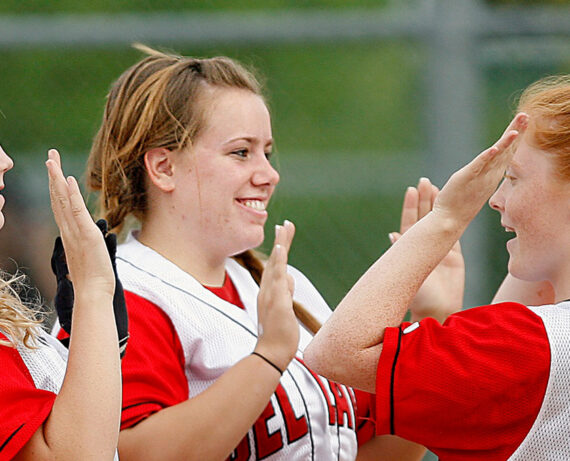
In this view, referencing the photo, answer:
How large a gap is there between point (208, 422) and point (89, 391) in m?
0.38

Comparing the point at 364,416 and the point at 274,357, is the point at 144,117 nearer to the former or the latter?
the point at 274,357

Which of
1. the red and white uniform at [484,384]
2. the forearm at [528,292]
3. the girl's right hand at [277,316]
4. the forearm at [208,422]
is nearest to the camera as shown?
the red and white uniform at [484,384]

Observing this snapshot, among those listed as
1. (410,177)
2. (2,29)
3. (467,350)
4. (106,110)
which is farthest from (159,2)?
(467,350)

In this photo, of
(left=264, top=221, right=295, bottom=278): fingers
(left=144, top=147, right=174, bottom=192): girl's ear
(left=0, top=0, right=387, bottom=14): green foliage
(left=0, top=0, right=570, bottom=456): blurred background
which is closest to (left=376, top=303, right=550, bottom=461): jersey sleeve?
(left=264, top=221, right=295, bottom=278): fingers

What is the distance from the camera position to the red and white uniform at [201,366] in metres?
1.80

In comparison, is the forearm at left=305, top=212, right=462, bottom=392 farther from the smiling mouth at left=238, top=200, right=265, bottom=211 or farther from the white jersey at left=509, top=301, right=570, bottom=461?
the smiling mouth at left=238, top=200, right=265, bottom=211

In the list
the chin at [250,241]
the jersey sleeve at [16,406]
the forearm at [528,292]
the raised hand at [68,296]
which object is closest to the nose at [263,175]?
the chin at [250,241]

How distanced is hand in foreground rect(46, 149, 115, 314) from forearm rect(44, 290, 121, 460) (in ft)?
0.08

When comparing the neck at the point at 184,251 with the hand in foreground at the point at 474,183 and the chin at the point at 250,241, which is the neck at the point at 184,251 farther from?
the hand in foreground at the point at 474,183

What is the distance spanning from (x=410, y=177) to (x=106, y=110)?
6.17 ft

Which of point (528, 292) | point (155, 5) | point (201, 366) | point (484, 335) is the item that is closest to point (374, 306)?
point (484, 335)

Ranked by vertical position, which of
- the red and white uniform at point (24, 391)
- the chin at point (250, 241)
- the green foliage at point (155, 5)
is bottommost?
the red and white uniform at point (24, 391)

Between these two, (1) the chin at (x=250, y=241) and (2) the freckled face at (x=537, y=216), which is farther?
(1) the chin at (x=250, y=241)

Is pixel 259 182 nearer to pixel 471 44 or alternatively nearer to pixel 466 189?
pixel 466 189
